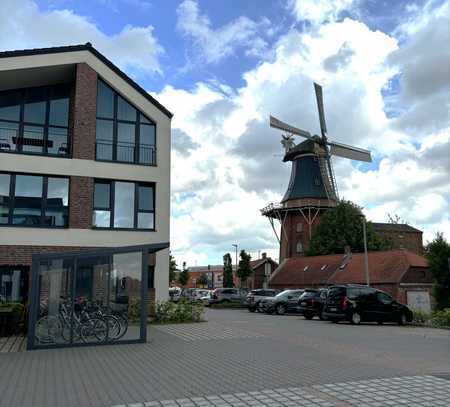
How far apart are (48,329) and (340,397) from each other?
820 centimetres

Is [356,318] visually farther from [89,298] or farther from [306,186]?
[306,186]

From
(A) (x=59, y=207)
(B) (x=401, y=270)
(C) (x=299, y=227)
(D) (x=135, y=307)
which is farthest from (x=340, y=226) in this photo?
(D) (x=135, y=307)

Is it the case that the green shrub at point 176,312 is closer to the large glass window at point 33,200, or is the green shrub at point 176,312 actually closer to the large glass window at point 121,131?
the large glass window at point 33,200

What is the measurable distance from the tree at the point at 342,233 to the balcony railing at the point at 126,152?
30903mm

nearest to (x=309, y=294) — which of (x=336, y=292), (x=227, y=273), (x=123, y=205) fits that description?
(x=336, y=292)

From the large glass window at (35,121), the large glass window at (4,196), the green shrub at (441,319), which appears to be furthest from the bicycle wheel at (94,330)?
the green shrub at (441,319)

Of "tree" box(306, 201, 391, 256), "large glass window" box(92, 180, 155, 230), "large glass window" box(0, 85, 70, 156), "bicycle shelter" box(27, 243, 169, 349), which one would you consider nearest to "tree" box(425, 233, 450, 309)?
"large glass window" box(92, 180, 155, 230)

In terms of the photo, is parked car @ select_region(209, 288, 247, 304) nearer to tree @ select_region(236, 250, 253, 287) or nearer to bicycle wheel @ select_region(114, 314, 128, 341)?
tree @ select_region(236, 250, 253, 287)

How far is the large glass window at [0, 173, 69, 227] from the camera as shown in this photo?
65.0ft

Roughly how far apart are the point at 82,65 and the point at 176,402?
17992 millimetres

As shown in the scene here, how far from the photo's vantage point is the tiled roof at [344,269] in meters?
34.8

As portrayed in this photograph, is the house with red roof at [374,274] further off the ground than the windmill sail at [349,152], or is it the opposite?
the windmill sail at [349,152]

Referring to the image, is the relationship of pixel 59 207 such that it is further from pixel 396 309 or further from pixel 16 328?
pixel 396 309

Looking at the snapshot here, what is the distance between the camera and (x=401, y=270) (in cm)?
3409
